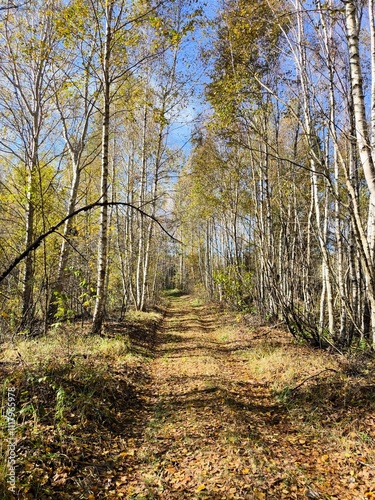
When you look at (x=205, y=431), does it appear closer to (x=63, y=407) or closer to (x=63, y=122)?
(x=63, y=407)

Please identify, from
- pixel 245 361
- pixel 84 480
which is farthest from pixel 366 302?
pixel 84 480

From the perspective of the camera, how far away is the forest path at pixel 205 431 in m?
3.04

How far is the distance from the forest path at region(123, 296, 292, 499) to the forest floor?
0.01m

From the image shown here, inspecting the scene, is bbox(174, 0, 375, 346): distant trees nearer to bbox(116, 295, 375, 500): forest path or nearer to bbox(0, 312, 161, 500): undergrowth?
bbox(116, 295, 375, 500): forest path

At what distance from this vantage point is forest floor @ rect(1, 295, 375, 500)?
2980mm

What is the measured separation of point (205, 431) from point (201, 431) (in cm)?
5

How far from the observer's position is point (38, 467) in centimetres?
296

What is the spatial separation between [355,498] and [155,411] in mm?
2837

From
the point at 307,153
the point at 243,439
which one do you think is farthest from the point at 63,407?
the point at 307,153

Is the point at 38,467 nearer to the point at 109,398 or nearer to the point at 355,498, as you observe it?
the point at 109,398

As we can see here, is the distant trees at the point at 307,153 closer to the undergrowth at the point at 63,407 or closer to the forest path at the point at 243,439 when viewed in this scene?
the forest path at the point at 243,439

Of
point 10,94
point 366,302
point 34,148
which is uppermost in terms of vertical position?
point 10,94

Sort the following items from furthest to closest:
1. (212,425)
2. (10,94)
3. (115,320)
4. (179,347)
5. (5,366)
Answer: (115,320), (10,94), (179,347), (5,366), (212,425)

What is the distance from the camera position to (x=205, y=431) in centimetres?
399
